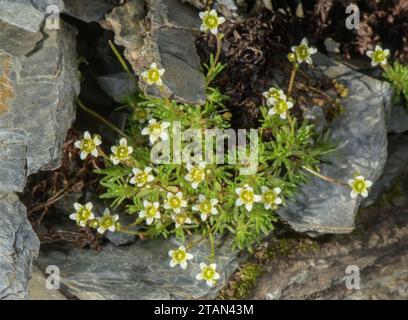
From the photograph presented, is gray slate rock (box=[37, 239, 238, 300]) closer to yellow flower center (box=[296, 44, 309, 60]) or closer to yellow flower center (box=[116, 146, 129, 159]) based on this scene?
yellow flower center (box=[116, 146, 129, 159])

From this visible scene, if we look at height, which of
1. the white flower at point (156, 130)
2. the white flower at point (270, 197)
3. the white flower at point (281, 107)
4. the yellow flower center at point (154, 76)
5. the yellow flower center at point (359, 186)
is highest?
the yellow flower center at point (154, 76)

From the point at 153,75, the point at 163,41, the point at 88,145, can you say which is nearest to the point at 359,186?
the point at 153,75

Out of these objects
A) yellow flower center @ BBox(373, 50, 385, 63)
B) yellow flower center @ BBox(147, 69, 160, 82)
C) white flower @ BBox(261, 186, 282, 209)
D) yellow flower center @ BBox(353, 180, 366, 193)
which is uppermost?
yellow flower center @ BBox(373, 50, 385, 63)

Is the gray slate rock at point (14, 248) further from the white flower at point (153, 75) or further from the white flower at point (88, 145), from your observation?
the white flower at point (153, 75)

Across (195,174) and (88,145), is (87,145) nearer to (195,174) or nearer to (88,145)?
(88,145)

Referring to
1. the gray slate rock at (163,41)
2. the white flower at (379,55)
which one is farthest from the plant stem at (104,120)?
the white flower at (379,55)

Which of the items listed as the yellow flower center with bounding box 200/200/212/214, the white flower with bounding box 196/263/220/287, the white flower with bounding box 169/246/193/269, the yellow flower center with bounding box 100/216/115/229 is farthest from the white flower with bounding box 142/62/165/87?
the white flower with bounding box 196/263/220/287

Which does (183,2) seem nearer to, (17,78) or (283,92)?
(283,92)
